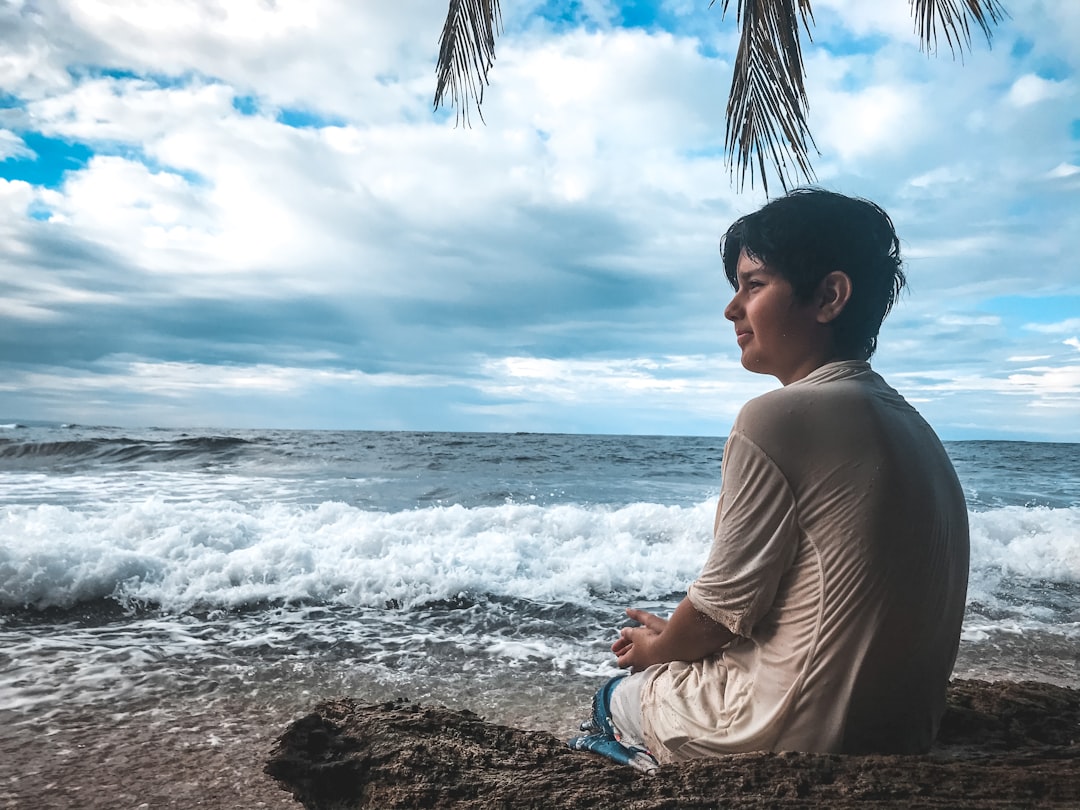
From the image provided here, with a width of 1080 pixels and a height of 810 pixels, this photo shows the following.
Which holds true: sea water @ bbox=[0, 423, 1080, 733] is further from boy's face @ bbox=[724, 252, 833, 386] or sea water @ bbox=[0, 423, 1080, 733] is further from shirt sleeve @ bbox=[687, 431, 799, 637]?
boy's face @ bbox=[724, 252, 833, 386]

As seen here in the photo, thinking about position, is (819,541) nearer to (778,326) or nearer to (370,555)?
(778,326)

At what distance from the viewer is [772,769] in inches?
53.4

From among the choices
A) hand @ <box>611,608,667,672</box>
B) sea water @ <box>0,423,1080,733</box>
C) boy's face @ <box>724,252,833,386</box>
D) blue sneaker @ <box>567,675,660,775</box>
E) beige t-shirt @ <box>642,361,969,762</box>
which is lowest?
sea water @ <box>0,423,1080,733</box>

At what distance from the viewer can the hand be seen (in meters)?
1.62

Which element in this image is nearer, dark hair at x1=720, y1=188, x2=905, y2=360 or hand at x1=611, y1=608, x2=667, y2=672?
dark hair at x1=720, y1=188, x2=905, y2=360

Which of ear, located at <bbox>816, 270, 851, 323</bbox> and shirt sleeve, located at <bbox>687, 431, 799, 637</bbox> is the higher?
ear, located at <bbox>816, 270, 851, 323</bbox>

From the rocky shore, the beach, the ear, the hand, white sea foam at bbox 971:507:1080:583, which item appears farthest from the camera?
white sea foam at bbox 971:507:1080:583

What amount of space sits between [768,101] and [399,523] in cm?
665

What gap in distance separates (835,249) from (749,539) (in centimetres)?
63

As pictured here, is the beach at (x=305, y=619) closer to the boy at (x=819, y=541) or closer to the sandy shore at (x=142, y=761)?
the sandy shore at (x=142, y=761)

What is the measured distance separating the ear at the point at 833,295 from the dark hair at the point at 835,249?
1 centimetres

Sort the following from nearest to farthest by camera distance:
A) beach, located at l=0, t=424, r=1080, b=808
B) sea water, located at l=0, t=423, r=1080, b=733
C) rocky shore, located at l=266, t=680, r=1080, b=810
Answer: rocky shore, located at l=266, t=680, r=1080, b=810 < beach, located at l=0, t=424, r=1080, b=808 < sea water, located at l=0, t=423, r=1080, b=733

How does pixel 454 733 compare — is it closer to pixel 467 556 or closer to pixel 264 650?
pixel 264 650

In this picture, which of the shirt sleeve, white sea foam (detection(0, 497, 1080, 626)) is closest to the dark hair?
the shirt sleeve
